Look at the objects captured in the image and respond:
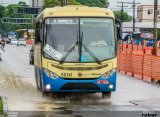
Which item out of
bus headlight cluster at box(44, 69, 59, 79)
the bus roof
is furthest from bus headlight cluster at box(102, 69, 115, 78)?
the bus roof

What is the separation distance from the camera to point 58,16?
1786 centimetres

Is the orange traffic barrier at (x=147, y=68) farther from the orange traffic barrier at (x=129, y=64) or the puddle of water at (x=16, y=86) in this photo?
the puddle of water at (x=16, y=86)

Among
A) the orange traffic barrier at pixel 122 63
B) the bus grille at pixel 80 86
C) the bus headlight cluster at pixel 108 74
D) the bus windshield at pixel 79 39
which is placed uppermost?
the bus windshield at pixel 79 39

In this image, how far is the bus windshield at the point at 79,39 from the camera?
17.4 meters

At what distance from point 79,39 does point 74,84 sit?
1.41 meters

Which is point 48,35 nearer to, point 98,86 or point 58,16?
point 58,16

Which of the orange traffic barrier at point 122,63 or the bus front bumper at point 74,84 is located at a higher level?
the bus front bumper at point 74,84

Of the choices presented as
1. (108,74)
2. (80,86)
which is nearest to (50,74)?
(80,86)

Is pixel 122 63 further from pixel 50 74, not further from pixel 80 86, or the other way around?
pixel 50 74

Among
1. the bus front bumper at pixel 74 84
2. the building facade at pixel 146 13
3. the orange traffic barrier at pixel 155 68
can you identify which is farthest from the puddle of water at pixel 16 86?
the building facade at pixel 146 13

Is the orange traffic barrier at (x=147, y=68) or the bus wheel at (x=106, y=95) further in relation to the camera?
the orange traffic barrier at (x=147, y=68)

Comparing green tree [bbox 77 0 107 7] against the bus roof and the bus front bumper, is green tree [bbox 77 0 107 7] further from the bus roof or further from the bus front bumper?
the bus front bumper

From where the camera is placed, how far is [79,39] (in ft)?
57.9

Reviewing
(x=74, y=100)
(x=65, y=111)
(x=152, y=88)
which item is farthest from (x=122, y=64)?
(x=65, y=111)
